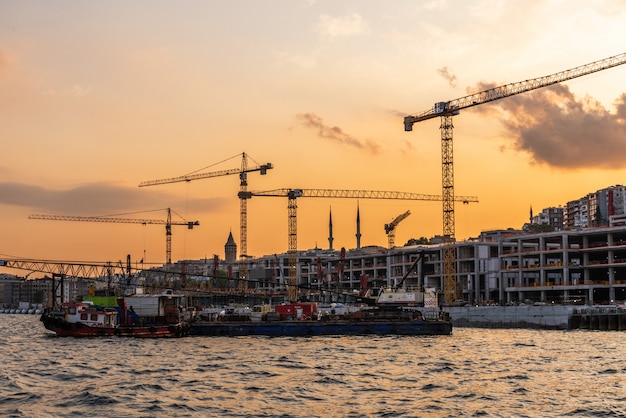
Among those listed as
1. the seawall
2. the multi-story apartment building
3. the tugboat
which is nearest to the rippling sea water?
the tugboat

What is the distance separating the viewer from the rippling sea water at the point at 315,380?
41250 mm

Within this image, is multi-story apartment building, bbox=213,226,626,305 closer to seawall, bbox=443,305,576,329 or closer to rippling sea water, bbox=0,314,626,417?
seawall, bbox=443,305,576,329

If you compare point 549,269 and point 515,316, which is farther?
point 549,269

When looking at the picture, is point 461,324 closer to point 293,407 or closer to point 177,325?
point 177,325

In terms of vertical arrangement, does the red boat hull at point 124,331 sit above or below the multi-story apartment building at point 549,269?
below

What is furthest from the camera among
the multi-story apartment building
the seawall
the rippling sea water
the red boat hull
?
the multi-story apartment building

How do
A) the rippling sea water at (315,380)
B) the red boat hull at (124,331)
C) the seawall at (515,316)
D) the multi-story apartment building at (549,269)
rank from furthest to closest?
the multi-story apartment building at (549,269) → the seawall at (515,316) → the red boat hull at (124,331) → the rippling sea water at (315,380)

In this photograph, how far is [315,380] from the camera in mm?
53031

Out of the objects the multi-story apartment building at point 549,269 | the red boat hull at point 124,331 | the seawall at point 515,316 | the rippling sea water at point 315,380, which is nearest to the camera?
the rippling sea water at point 315,380

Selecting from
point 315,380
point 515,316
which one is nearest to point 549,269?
point 515,316

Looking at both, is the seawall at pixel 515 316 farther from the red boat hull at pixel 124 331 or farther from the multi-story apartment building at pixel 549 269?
the red boat hull at pixel 124 331

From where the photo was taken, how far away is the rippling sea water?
135 feet

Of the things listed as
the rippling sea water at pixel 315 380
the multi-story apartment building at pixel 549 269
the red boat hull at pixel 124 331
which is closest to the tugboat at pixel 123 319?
the red boat hull at pixel 124 331

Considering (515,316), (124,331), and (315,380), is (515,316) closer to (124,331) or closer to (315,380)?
(124,331)
